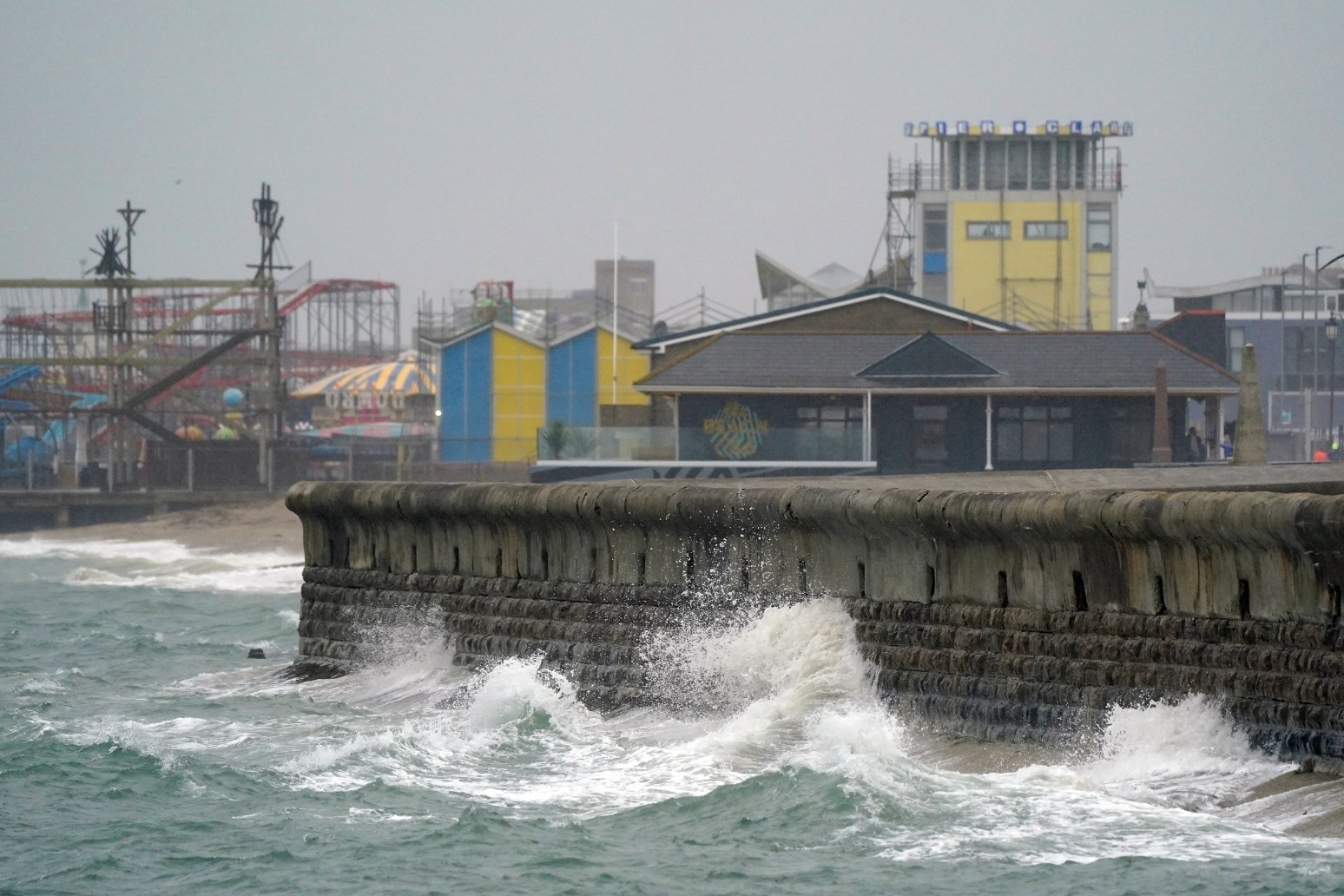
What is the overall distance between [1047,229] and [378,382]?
41239 millimetres

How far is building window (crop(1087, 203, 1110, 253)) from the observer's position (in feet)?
283

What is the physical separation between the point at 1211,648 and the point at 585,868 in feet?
13.0

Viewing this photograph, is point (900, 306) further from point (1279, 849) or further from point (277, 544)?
point (1279, 849)

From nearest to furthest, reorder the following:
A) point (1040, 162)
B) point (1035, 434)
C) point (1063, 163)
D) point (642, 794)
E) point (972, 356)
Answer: point (642, 794) < point (972, 356) < point (1035, 434) < point (1063, 163) < point (1040, 162)

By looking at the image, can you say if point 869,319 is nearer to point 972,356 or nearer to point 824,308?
point 824,308

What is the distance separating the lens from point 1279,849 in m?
9.55

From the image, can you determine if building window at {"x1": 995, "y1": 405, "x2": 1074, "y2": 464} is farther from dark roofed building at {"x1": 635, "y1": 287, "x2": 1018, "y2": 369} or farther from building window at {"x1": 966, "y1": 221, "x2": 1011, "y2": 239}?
building window at {"x1": 966, "y1": 221, "x2": 1011, "y2": 239}

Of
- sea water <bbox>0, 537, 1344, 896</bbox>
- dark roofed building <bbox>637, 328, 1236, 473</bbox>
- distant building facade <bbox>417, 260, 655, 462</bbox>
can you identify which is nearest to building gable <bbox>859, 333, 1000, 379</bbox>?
dark roofed building <bbox>637, 328, 1236, 473</bbox>

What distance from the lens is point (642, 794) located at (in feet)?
40.0

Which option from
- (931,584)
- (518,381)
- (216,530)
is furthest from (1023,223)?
(931,584)

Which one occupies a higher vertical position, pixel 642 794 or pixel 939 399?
pixel 939 399

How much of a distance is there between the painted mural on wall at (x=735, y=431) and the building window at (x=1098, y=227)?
139ft

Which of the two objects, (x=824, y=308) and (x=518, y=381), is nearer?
(x=824, y=308)

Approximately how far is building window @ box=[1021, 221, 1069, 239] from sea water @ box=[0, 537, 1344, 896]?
72409 mm
